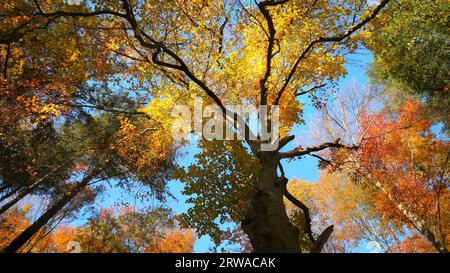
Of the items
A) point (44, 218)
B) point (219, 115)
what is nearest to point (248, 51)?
point (219, 115)

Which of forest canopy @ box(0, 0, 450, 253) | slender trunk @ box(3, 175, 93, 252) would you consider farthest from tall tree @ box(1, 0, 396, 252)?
slender trunk @ box(3, 175, 93, 252)

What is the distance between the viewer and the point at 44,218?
39.1ft

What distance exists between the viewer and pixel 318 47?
1055 centimetres

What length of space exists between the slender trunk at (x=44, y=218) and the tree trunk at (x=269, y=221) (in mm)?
9474

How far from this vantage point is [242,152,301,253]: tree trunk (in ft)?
17.4

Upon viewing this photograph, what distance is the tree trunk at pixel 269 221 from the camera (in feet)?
17.4

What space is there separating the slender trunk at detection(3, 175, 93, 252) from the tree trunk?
31.1ft

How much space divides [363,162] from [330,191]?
705cm

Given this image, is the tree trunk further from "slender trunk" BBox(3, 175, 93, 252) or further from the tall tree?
"slender trunk" BBox(3, 175, 93, 252)

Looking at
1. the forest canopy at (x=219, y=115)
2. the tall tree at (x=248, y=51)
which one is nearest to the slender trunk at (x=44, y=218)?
the forest canopy at (x=219, y=115)

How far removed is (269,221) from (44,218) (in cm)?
1078

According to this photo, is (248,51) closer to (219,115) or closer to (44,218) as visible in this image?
(219,115)

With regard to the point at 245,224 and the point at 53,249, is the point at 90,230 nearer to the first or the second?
the point at 53,249

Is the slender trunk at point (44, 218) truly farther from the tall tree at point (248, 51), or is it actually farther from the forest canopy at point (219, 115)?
the tall tree at point (248, 51)
